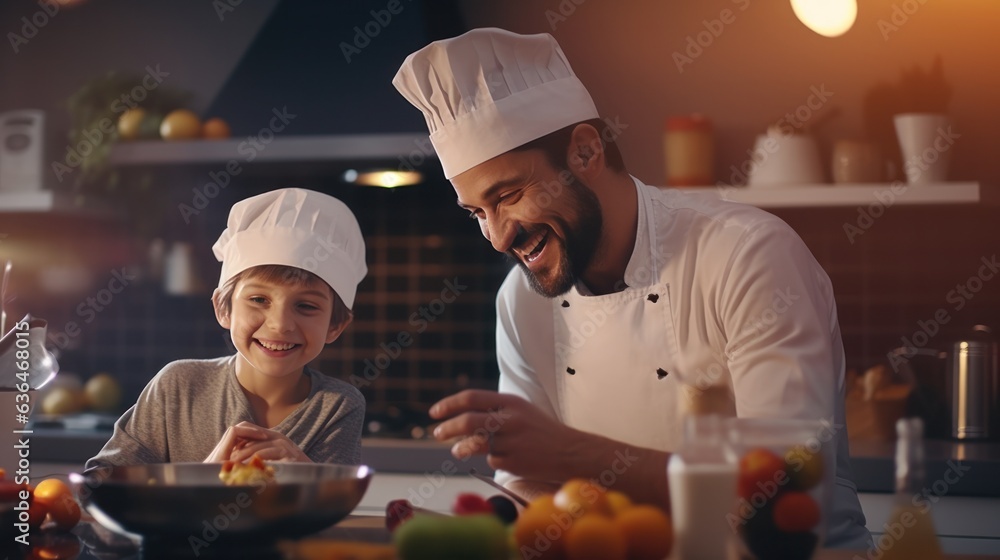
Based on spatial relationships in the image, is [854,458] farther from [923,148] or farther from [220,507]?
[220,507]

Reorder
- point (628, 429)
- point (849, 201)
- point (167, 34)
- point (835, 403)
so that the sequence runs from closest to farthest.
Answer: point (835, 403)
point (628, 429)
point (849, 201)
point (167, 34)

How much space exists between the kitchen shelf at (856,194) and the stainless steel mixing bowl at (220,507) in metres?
1.59

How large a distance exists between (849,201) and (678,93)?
1.80ft

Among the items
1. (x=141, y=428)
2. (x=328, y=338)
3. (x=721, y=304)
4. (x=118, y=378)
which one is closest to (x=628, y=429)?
(x=721, y=304)

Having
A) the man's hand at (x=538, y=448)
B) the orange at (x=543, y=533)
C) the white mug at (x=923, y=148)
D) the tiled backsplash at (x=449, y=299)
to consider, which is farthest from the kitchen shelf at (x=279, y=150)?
the orange at (x=543, y=533)

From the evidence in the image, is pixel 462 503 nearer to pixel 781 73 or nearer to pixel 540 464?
pixel 540 464

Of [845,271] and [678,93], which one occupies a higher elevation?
[678,93]

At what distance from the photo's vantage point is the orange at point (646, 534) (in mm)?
875

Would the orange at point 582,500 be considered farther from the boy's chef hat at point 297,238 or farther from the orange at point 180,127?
the orange at point 180,127

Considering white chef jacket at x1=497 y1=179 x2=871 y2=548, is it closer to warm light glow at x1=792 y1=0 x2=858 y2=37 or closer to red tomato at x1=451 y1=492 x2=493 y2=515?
red tomato at x1=451 y1=492 x2=493 y2=515

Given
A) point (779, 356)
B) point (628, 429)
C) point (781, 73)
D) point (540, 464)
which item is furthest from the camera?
point (781, 73)

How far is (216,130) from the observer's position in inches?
109

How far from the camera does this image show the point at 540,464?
3.85 ft

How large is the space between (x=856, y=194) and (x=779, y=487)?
1.73m
